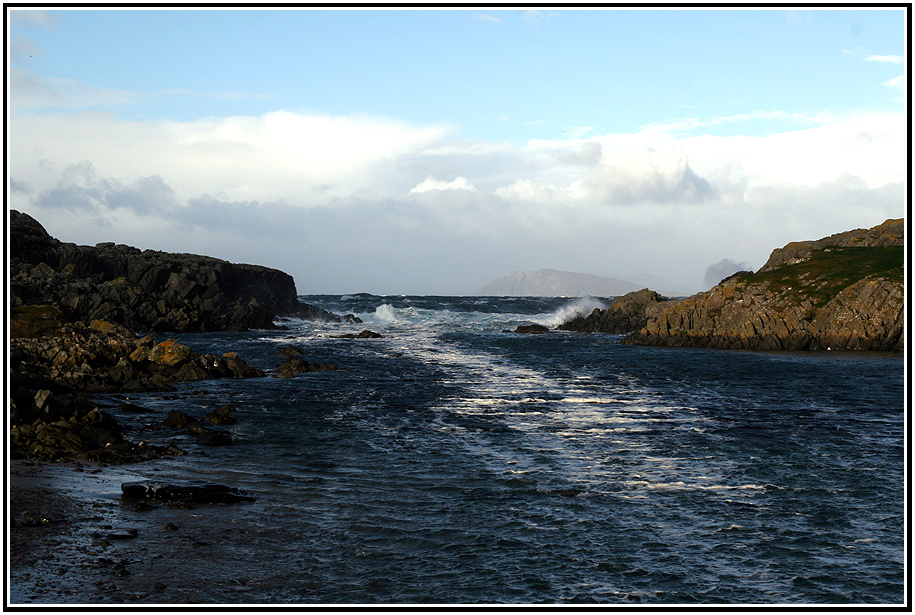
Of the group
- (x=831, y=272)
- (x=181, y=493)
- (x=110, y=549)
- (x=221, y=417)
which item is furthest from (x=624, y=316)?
(x=110, y=549)

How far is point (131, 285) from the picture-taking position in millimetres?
92750

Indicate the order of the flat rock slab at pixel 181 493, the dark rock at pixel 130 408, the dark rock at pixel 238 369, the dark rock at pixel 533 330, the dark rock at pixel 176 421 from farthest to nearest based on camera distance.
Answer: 1. the dark rock at pixel 533 330
2. the dark rock at pixel 238 369
3. the dark rock at pixel 130 408
4. the dark rock at pixel 176 421
5. the flat rock slab at pixel 181 493

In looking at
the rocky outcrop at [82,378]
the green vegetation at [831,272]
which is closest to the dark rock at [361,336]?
the rocky outcrop at [82,378]

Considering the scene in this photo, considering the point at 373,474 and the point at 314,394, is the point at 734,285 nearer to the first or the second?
the point at 314,394

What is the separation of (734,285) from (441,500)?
7347cm

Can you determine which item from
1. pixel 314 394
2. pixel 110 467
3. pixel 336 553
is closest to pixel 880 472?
pixel 336 553

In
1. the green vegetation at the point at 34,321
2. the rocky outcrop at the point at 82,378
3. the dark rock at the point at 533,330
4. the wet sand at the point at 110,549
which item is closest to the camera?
the wet sand at the point at 110,549

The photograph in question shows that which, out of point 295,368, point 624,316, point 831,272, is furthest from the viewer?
point 624,316

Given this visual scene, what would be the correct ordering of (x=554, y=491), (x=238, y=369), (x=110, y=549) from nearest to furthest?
(x=110, y=549)
(x=554, y=491)
(x=238, y=369)

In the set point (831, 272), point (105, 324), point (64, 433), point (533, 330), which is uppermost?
point (831, 272)

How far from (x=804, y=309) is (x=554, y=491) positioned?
6344 cm

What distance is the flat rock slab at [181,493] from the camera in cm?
1647

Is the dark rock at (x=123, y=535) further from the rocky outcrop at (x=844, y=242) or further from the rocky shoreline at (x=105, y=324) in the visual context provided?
the rocky outcrop at (x=844, y=242)

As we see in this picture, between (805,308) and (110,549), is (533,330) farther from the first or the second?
(110,549)
